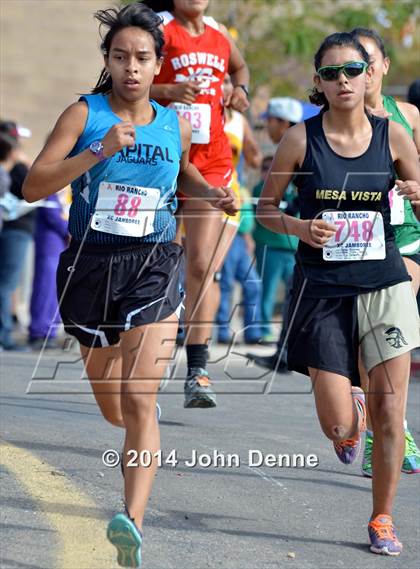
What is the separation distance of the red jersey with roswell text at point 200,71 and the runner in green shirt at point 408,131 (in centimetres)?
123

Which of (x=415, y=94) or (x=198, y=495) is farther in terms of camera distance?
(x=415, y=94)

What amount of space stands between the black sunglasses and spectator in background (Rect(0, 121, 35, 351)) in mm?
6947

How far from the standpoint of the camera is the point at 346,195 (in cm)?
514

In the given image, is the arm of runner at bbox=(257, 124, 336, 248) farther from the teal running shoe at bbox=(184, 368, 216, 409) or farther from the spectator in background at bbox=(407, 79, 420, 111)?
the spectator in background at bbox=(407, 79, 420, 111)

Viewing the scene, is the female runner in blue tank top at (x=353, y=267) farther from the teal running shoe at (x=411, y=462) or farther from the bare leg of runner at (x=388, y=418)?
the teal running shoe at (x=411, y=462)

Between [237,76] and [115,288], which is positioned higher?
[237,76]

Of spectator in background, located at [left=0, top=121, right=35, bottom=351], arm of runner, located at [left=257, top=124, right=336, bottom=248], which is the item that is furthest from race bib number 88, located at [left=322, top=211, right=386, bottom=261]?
spectator in background, located at [left=0, top=121, right=35, bottom=351]

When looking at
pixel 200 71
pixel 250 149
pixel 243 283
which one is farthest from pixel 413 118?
pixel 243 283

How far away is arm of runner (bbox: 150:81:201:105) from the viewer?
6.45m

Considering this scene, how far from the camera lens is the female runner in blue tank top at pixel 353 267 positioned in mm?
5145

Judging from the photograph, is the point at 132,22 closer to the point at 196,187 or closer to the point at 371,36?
the point at 196,187

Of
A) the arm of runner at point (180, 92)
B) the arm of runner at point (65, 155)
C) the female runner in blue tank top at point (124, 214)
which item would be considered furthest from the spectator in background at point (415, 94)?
the arm of runner at point (65, 155)

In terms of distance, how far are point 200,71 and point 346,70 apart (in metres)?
2.17

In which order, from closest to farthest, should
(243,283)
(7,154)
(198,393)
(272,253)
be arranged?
(198,393) < (7,154) < (272,253) < (243,283)
